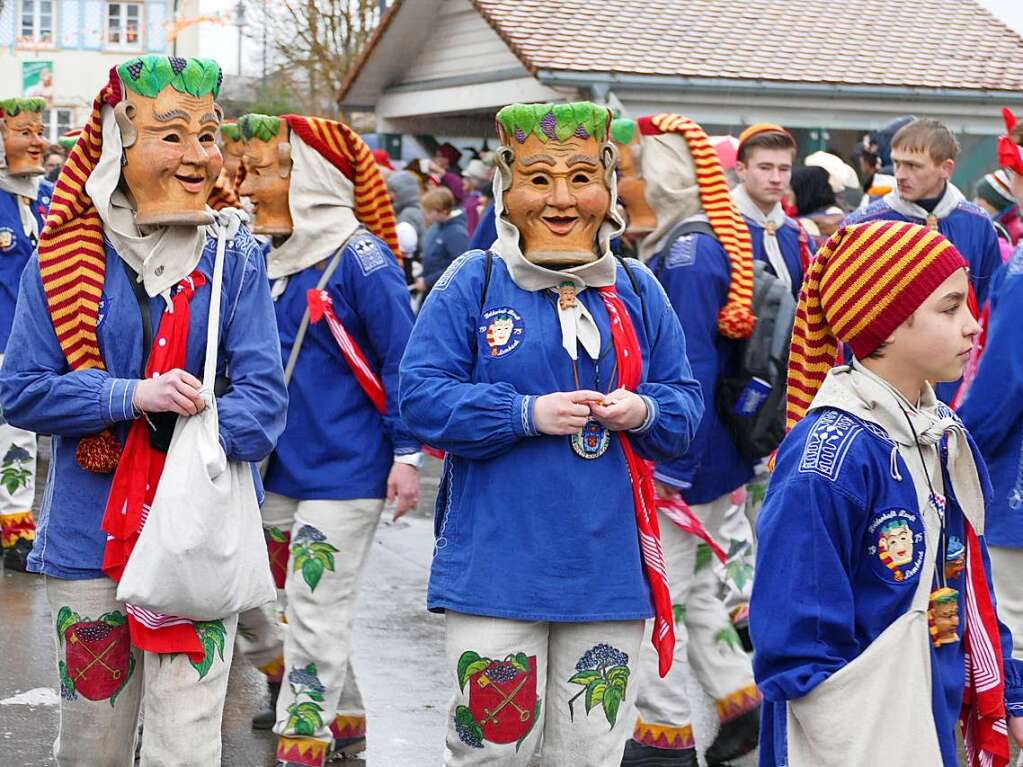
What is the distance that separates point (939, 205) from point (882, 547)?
3.73 meters

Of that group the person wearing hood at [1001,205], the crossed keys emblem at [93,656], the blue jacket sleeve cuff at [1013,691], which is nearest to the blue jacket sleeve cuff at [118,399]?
the crossed keys emblem at [93,656]

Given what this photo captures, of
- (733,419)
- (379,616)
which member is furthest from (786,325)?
(379,616)

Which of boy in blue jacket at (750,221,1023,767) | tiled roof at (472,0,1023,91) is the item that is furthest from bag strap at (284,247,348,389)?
tiled roof at (472,0,1023,91)

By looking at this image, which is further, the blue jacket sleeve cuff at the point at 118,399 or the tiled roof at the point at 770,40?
the tiled roof at the point at 770,40

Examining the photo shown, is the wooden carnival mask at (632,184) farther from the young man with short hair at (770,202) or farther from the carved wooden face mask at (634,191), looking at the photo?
the young man with short hair at (770,202)

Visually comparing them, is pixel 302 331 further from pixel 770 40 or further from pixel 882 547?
pixel 770 40

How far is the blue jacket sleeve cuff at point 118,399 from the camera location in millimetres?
4027

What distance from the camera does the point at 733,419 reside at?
587cm

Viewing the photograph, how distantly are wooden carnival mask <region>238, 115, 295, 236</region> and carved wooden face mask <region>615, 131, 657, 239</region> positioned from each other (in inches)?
49.3

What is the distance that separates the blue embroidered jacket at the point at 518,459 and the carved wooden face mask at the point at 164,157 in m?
0.68

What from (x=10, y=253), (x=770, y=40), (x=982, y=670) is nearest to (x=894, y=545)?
(x=982, y=670)

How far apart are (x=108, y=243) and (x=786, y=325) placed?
2.55 metres

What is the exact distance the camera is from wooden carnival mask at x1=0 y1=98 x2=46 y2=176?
29.6 feet

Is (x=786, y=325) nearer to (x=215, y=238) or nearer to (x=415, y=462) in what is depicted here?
(x=415, y=462)
